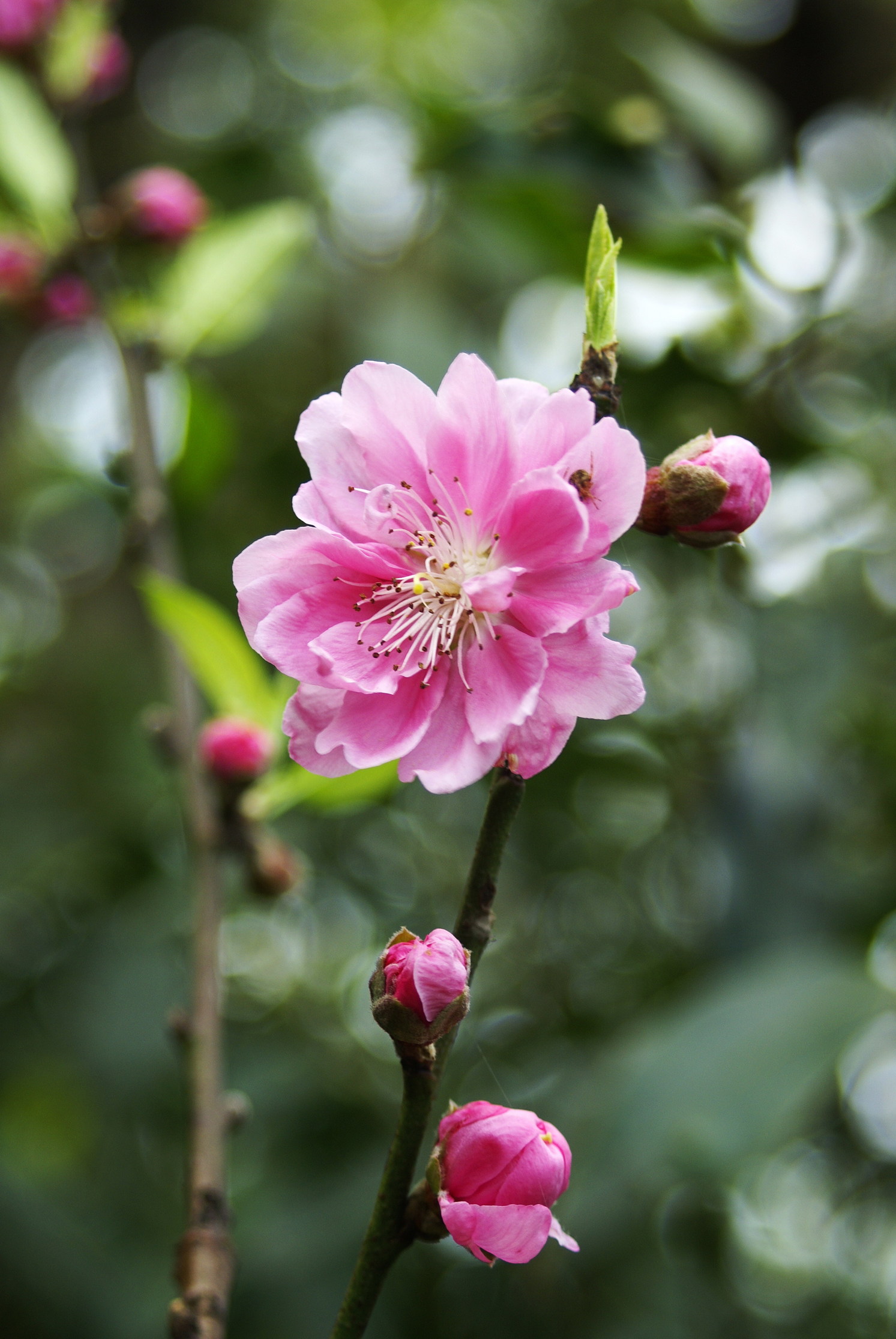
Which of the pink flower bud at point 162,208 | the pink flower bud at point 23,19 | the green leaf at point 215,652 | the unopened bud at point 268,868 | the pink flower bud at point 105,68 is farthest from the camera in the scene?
the pink flower bud at point 105,68

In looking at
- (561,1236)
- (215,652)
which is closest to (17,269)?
(215,652)

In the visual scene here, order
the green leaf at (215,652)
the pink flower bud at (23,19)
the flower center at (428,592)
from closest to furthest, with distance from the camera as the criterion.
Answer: the flower center at (428,592), the green leaf at (215,652), the pink flower bud at (23,19)

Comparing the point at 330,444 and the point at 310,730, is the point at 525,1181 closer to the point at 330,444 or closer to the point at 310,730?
the point at 310,730

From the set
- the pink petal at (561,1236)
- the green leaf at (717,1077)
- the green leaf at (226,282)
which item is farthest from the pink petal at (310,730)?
the green leaf at (226,282)

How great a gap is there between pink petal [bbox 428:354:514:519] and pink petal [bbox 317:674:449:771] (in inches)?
5.8

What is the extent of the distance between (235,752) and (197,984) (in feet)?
0.94

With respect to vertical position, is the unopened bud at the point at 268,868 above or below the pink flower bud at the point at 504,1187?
above

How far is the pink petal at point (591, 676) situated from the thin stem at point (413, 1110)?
8cm

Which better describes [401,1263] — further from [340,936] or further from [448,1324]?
[340,936]

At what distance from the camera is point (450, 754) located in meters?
0.79

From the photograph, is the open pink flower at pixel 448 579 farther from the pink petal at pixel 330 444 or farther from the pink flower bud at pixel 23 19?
the pink flower bud at pixel 23 19

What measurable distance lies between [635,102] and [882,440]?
89cm

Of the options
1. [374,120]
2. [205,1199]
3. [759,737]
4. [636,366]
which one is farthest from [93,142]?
[205,1199]

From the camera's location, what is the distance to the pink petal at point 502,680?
754 mm
